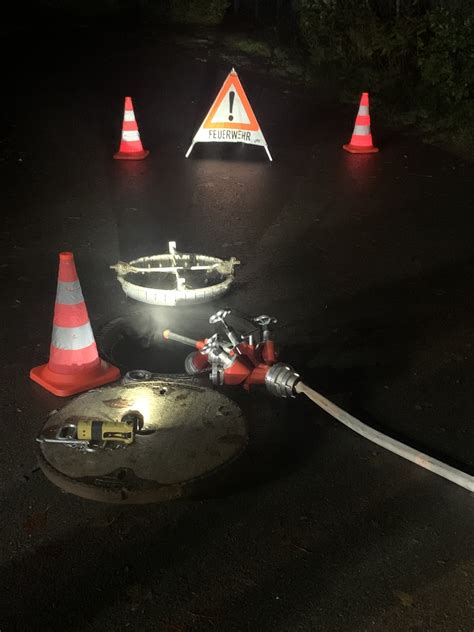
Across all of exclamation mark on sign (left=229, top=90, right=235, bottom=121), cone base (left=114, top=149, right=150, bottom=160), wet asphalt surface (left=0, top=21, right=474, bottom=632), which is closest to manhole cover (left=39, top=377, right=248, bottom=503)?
wet asphalt surface (left=0, top=21, right=474, bottom=632)

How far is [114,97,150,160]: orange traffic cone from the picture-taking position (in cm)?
941

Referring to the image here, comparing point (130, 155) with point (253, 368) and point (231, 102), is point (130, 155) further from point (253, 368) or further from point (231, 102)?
point (253, 368)

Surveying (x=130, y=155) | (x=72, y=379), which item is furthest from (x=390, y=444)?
(x=130, y=155)

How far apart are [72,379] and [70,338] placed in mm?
238

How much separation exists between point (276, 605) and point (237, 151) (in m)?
7.98

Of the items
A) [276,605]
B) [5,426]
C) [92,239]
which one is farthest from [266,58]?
[276,605]

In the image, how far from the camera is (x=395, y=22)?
509 inches

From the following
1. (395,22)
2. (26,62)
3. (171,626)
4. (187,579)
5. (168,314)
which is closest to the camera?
(171,626)

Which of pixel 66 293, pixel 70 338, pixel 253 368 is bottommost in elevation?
pixel 253 368

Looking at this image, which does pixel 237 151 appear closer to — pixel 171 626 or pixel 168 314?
pixel 168 314

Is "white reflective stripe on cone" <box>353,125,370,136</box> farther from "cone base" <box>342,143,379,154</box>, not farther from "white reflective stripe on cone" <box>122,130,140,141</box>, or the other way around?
"white reflective stripe on cone" <box>122,130,140,141</box>

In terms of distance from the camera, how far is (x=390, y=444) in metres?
3.56

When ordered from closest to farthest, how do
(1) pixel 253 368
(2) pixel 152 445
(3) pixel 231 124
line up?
(2) pixel 152 445 < (1) pixel 253 368 < (3) pixel 231 124

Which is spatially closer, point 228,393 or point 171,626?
point 171,626
